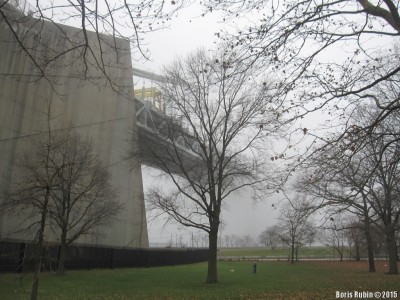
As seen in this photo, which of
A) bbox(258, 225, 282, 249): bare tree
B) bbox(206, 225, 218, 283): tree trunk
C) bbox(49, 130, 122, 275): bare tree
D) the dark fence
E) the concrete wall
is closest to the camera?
bbox(206, 225, 218, 283): tree trunk

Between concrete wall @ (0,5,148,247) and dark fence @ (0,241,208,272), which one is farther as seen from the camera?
concrete wall @ (0,5,148,247)

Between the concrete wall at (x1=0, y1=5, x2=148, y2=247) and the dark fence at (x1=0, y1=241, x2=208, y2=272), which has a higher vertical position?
the concrete wall at (x1=0, y1=5, x2=148, y2=247)

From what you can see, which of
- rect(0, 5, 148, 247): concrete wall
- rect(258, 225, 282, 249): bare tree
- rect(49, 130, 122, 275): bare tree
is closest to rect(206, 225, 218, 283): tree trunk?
rect(0, 5, 148, 247): concrete wall

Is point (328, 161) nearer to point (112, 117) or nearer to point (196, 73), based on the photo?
point (196, 73)

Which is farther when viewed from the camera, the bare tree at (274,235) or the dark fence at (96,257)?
the bare tree at (274,235)

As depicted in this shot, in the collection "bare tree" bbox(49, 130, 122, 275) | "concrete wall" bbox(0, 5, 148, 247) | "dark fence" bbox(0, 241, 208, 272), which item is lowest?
"dark fence" bbox(0, 241, 208, 272)

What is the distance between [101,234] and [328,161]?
2782 cm

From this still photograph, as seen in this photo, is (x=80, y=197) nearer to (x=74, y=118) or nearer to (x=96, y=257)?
(x=96, y=257)

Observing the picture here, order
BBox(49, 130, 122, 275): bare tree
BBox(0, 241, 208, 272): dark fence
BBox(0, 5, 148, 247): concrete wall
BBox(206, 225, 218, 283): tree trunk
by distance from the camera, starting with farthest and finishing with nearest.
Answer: BBox(0, 5, 148, 247): concrete wall
BBox(49, 130, 122, 275): bare tree
BBox(0, 241, 208, 272): dark fence
BBox(206, 225, 218, 283): tree trunk

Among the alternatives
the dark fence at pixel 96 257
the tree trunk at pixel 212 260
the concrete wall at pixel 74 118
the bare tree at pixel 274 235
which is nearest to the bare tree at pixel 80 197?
the dark fence at pixel 96 257

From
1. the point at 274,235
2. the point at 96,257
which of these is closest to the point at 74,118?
the point at 96,257

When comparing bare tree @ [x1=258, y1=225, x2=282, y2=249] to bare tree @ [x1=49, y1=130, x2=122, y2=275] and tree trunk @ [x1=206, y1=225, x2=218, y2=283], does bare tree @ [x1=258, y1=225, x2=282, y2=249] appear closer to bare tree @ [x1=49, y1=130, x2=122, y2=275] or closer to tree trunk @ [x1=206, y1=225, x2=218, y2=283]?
bare tree @ [x1=49, y1=130, x2=122, y2=275]

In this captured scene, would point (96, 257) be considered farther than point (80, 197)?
Yes

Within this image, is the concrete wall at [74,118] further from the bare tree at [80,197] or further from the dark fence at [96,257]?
the bare tree at [80,197]
